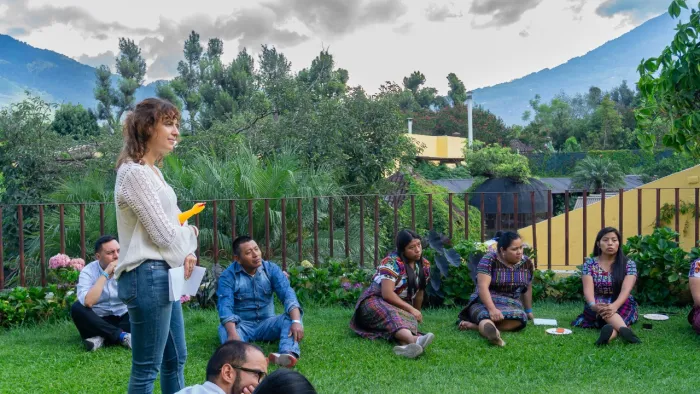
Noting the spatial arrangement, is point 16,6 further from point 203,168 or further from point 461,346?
point 461,346

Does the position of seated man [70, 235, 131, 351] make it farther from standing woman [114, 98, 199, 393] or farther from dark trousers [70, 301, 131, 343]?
standing woman [114, 98, 199, 393]

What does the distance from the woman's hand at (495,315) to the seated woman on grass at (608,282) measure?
0.72m

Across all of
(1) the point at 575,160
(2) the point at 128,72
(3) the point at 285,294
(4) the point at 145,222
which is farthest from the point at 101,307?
(2) the point at 128,72

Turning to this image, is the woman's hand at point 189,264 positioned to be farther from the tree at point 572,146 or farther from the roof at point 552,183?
the tree at point 572,146

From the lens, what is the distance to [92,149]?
1345 centimetres

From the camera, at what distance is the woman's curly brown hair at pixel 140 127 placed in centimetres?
271

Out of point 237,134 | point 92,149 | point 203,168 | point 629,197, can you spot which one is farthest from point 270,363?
point 92,149

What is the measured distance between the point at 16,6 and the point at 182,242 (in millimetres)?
65513

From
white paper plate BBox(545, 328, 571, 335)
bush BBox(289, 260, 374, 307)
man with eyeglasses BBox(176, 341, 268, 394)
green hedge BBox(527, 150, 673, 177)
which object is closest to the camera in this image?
man with eyeglasses BBox(176, 341, 268, 394)

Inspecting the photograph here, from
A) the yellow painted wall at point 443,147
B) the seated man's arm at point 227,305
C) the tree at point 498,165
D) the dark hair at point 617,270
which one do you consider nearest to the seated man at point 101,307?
the seated man's arm at point 227,305

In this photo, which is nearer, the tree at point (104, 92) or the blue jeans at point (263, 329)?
the blue jeans at point (263, 329)

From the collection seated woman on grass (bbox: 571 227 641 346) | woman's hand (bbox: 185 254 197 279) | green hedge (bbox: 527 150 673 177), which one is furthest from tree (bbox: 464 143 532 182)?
woman's hand (bbox: 185 254 197 279)

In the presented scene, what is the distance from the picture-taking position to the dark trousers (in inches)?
196

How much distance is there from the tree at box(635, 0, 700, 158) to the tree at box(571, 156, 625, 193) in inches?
965
